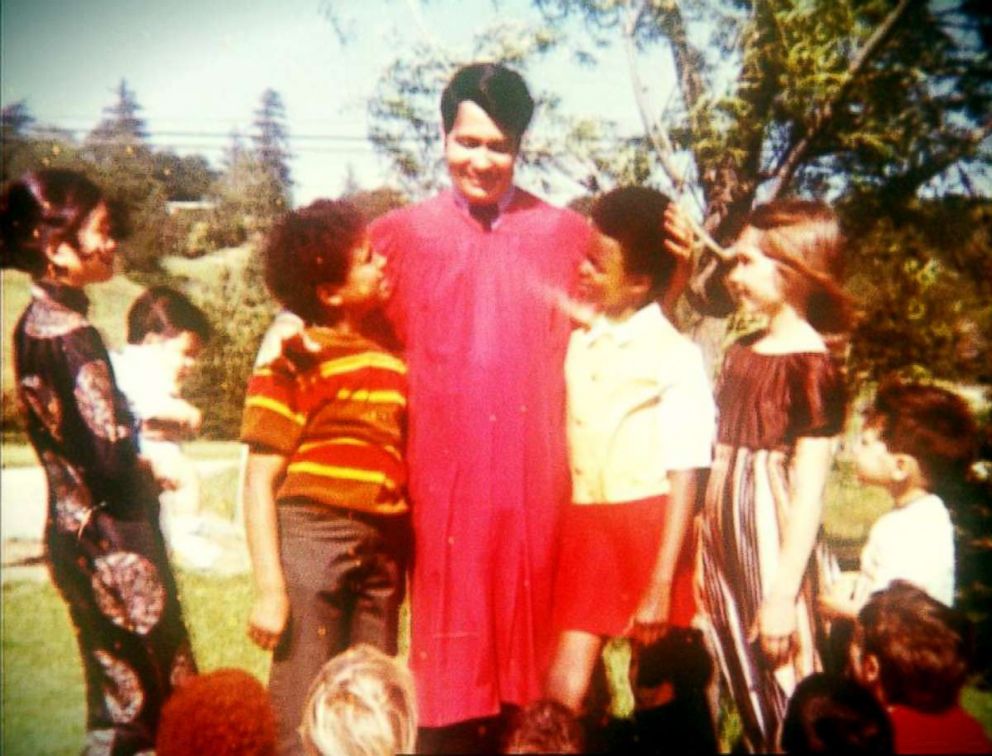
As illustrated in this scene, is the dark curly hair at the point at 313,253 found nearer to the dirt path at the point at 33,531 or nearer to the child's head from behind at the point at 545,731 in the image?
the dirt path at the point at 33,531

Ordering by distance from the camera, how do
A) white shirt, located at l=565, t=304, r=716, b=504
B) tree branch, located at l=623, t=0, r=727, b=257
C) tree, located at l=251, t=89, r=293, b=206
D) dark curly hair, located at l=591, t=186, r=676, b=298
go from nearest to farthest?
1. white shirt, located at l=565, t=304, r=716, b=504
2. dark curly hair, located at l=591, t=186, r=676, b=298
3. tree branch, located at l=623, t=0, r=727, b=257
4. tree, located at l=251, t=89, r=293, b=206

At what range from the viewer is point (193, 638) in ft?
10.7

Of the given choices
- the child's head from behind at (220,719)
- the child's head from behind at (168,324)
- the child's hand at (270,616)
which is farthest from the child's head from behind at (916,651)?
the child's head from behind at (168,324)

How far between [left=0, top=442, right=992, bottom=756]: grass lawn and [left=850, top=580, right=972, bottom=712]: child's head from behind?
0.75 ft

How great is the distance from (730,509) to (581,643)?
0.64 meters

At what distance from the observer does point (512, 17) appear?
125 inches

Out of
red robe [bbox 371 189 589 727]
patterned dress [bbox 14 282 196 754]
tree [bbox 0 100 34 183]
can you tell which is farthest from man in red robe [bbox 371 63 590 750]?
tree [bbox 0 100 34 183]

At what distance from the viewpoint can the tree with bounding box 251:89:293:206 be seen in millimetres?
3303

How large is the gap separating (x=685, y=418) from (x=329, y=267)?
1203 mm

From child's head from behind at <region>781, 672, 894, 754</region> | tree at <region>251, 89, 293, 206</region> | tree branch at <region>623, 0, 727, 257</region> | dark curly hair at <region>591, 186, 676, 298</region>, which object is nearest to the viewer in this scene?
child's head from behind at <region>781, 672, 894, 754</region>

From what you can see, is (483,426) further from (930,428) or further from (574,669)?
(930,428)

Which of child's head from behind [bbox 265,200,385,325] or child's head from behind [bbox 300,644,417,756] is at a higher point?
child's head from behind [bbox 265,200,385,325]

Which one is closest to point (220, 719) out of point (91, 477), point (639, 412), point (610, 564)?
point (91, 477)

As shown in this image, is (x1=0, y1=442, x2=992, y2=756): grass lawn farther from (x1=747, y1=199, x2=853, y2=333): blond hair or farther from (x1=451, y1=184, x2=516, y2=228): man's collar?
(x1=451, y1=184, x2=516, y2=228): man's collar
